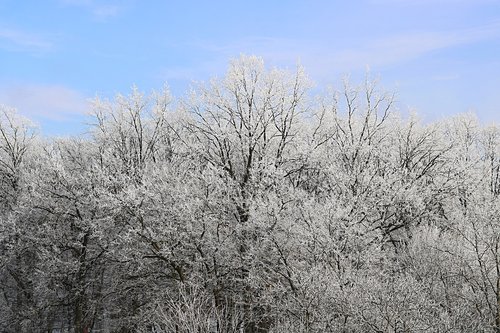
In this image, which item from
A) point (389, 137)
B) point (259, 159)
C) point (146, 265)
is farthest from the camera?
point (389, 137)

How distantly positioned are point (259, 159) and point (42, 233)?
467 inches

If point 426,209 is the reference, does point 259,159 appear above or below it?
above

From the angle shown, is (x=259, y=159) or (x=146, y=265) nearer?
(x=146, y=265)

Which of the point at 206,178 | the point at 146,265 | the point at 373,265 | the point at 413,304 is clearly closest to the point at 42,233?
the point at 146,265

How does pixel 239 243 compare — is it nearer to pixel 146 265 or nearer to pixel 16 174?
pixel 146 265

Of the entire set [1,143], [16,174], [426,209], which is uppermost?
[1,143]

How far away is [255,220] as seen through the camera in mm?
21844

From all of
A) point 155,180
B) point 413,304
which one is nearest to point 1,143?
point 155,180

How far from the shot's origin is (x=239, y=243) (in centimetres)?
2286

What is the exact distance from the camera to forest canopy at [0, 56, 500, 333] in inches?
715

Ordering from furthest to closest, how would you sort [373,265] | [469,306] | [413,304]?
[373,265]
[469,306]
[413,304]

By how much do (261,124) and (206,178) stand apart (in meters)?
4.66

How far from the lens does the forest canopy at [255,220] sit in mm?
18172

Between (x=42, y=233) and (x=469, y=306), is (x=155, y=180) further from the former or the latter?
(x=469, y=306)
